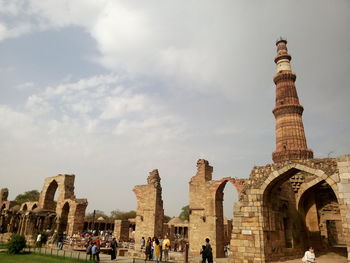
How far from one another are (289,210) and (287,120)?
11760 millimetres

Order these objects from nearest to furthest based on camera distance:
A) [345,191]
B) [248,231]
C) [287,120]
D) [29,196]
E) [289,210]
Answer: [345,191]
[248,231]
[289,210]
[287,120]
[29,196]

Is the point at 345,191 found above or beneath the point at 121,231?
above

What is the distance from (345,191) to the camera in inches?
319

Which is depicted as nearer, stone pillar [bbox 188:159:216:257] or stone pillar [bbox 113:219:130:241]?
stone pillar [bbox 188:159:216:257]

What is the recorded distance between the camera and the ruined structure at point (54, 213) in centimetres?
1859

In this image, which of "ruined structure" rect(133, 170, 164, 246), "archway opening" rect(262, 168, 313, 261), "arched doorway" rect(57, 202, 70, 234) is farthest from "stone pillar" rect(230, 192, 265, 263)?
"arched doorway" rect(57, 202, 70, 234)

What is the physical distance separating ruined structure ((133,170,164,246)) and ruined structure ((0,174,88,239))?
425cm

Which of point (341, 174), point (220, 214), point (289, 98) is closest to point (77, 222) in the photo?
point (220, 214)

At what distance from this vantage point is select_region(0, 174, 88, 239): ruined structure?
61.0 feet

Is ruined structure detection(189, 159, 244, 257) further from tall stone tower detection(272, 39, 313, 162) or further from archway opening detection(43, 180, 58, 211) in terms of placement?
archway opening detection(43, 180, 58, 211)

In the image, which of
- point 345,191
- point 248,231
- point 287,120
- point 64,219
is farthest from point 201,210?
point 287,120

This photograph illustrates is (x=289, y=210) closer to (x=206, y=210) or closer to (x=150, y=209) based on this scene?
(x=206, y=210)

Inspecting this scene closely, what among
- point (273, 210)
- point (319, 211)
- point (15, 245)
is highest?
point (319, 211)

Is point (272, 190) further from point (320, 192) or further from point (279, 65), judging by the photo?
point (279, 65)
